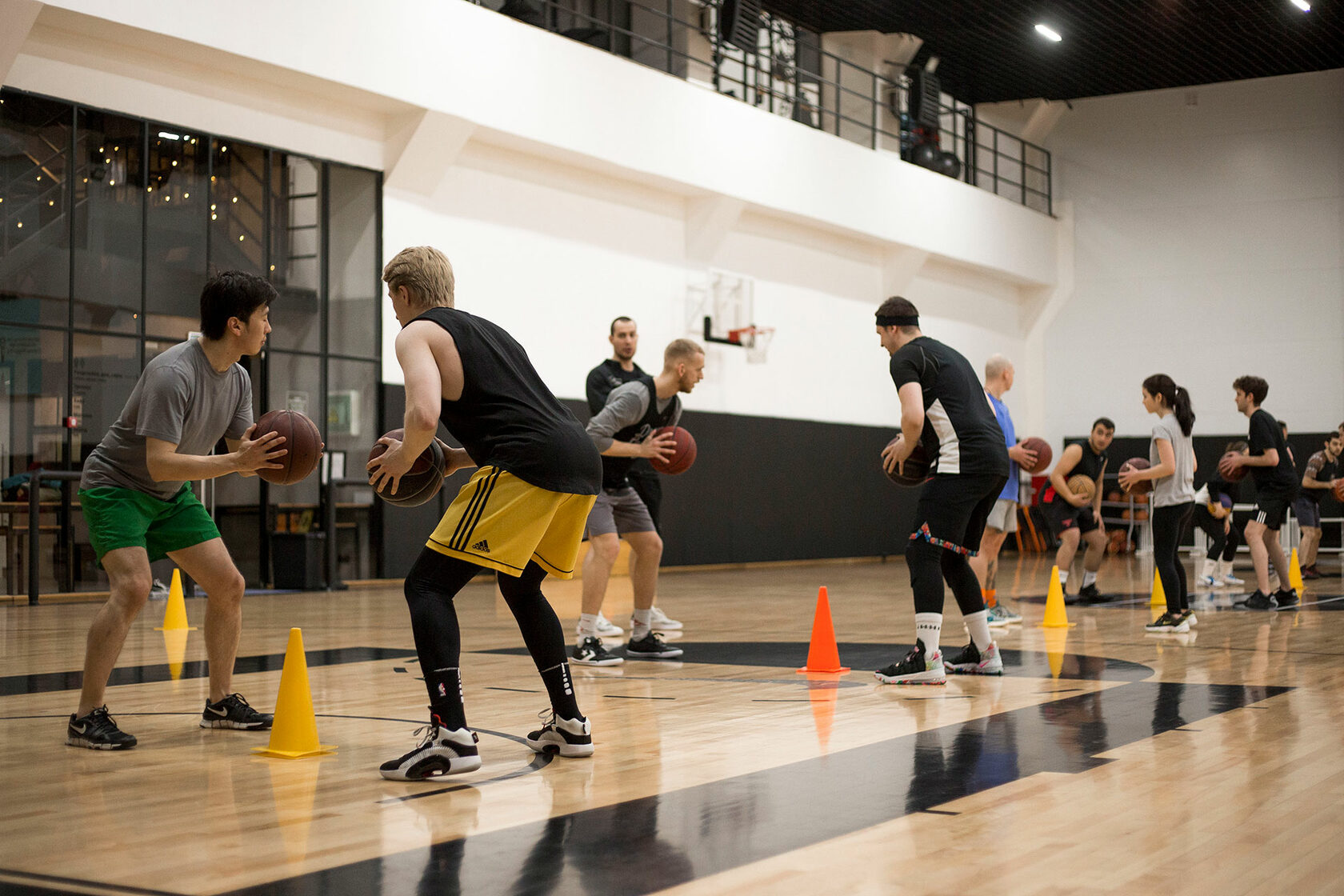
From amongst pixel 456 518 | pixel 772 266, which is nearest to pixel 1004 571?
pixel 772 266

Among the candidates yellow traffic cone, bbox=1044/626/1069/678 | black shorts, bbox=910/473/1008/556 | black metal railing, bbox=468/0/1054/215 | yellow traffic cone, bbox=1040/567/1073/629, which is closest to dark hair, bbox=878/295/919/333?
black shorts, bbox=910/473/1008/556

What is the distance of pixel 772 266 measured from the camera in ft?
61.6

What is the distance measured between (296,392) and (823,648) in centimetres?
837

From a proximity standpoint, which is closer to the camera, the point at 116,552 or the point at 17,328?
the point at 116,552

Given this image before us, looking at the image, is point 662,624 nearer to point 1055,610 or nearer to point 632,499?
point 632,499

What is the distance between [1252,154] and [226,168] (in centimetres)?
1741

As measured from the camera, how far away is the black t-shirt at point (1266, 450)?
9.95 meters

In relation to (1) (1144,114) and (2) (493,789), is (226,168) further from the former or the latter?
(1) (1144,114)

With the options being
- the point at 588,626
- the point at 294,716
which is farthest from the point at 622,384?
the point at 294,716

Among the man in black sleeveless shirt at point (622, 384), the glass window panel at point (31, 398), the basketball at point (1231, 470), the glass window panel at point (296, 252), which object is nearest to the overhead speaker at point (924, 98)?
the glass window panel at point (296, 252)

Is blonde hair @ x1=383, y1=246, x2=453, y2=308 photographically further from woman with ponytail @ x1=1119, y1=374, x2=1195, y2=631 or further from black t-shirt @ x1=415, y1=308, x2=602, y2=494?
woman with ponytail @ x1=1119, y1=374, x2=1195, y2=631

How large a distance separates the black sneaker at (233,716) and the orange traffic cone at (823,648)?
2.70 m

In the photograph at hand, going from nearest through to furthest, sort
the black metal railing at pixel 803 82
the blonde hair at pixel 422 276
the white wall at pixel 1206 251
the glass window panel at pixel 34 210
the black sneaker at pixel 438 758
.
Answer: the black sneaker at pixel 438 758 → the blonde hair at pixel 422 276 → the glass window panel at pixel 34 210 → the black metal railing at pixel 803 82 → the white wall at pixel 1206 251

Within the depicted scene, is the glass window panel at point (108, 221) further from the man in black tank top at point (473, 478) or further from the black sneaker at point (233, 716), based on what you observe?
the man in black tank top at point (473, 478)
